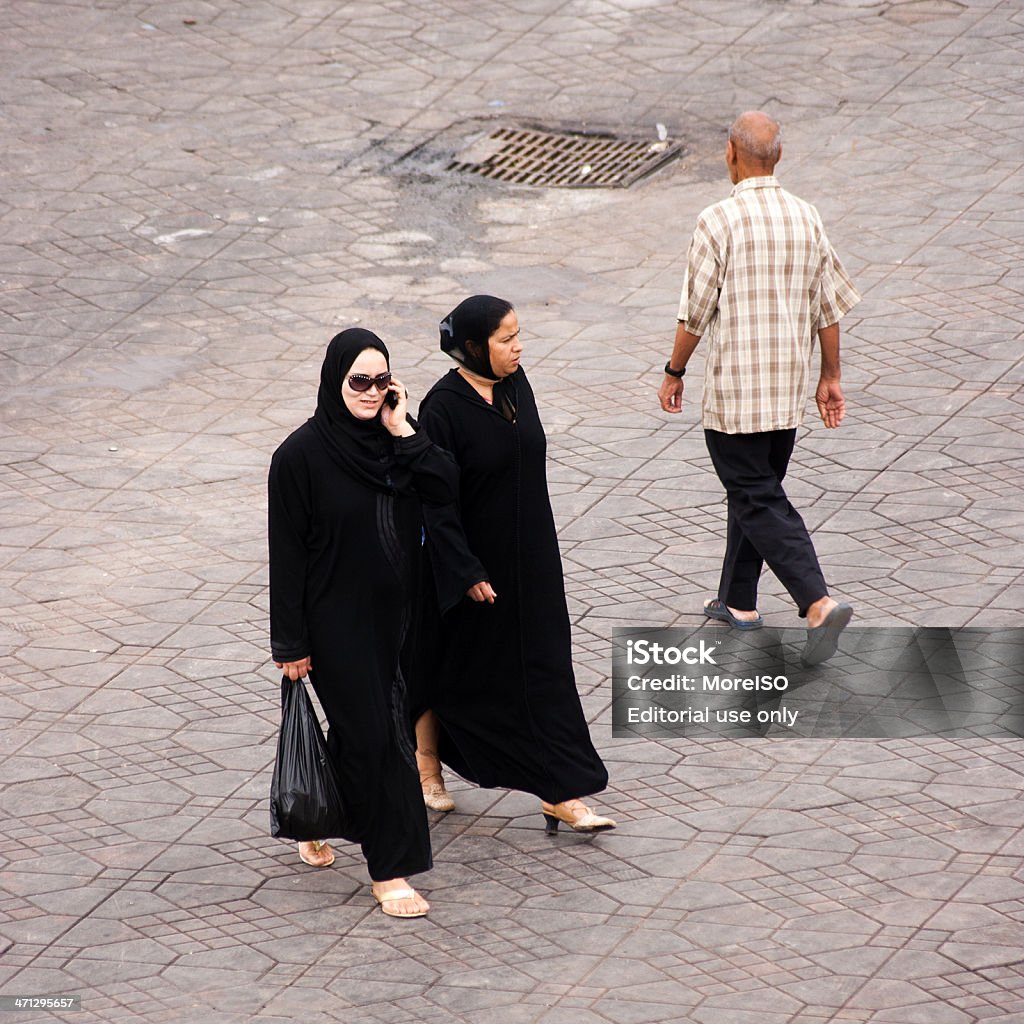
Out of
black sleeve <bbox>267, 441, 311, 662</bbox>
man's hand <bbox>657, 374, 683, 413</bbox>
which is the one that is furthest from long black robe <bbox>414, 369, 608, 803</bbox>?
man's hand <bbox>657, 374, 683, 413</bbox>

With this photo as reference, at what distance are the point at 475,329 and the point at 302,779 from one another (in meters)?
1.51

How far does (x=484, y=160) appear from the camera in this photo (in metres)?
12.7

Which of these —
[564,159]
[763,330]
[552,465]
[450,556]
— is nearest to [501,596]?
[450,556]

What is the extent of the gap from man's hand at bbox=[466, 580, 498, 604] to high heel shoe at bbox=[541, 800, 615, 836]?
2.39 feet

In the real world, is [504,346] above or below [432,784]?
above

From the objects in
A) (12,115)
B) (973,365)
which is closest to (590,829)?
(973,365)

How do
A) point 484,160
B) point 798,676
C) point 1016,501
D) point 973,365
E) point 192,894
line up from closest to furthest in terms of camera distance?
point 192,894 < point 798,676 < point 1016,501 < point 973,365 < point 484,160

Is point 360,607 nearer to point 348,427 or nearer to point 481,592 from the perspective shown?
point 481,592

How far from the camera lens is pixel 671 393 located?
280 inches

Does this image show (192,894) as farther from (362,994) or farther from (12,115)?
(12,115)

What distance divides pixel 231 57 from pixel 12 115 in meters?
1.89

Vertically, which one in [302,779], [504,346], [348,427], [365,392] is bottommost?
[302,779]

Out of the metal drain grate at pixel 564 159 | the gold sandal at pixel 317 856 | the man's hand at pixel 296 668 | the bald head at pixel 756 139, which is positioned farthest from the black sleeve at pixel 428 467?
the metal drain grate at pixel 564 159

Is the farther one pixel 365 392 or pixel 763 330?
pixel 763 330
